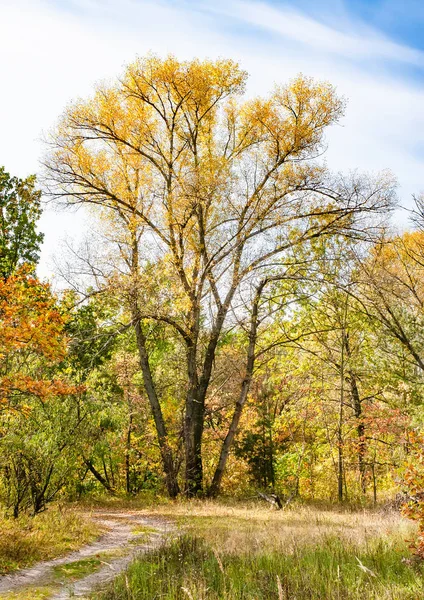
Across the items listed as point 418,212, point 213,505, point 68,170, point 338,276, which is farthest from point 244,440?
point 418,212

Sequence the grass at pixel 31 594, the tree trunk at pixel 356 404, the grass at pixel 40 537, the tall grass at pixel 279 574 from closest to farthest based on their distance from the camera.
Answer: the tall grass at pixel 279 574, the grass at pixel 31 594, the grass at pixel 40 537, the tree trunk at pixel 356 404

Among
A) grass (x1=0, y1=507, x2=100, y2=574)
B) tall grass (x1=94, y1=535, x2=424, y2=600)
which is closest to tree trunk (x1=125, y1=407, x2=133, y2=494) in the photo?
grass (x1=0, y1=507, x2=100, y2=574)

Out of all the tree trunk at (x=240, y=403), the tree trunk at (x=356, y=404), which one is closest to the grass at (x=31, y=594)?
the tree trunk at (x=240, y=403)

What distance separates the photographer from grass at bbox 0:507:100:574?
7449 millimetres

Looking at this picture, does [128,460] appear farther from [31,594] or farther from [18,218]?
[31,594]

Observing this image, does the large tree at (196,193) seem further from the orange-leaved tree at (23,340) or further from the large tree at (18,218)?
the orange-leaved tree at (23,340)

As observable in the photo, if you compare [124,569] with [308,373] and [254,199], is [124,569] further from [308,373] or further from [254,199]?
[308,373]

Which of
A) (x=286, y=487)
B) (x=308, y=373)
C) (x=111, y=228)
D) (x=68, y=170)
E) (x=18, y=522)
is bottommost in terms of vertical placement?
(x=286, y=487)

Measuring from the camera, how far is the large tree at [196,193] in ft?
54.1

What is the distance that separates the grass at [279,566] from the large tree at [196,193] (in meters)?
7.62

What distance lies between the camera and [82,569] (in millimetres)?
7352

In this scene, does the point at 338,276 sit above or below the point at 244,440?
above

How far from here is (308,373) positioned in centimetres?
2130

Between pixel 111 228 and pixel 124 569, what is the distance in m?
12.6
